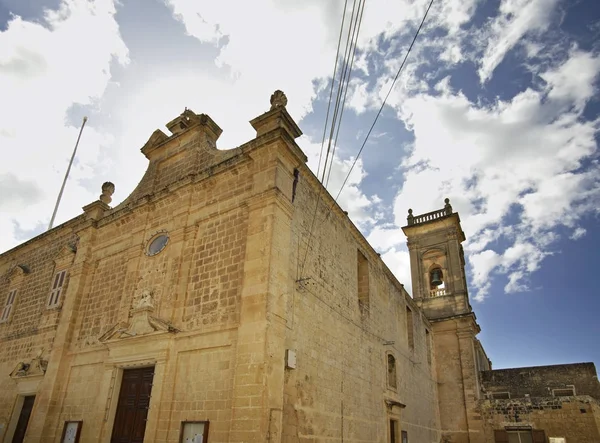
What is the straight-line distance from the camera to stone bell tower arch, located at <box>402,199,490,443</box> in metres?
17.6

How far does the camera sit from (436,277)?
21203 millimetres

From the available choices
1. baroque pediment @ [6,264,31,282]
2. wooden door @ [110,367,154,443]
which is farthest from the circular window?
baroque pediment @ [6,264,31,282]

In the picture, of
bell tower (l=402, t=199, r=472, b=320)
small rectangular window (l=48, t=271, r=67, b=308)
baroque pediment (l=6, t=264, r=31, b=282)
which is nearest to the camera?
small rectangular window (l=48, t=271, r=67, b=308)

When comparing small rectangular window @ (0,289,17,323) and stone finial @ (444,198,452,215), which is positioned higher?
stone finial @ (444,198,452,215)

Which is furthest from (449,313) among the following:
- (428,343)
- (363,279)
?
(363,279)

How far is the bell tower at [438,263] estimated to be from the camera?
20.0 meters

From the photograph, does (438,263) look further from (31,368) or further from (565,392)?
(31,368)

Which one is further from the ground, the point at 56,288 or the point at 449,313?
the point at 449,313

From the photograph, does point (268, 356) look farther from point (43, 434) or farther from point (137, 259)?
point (43, 434)

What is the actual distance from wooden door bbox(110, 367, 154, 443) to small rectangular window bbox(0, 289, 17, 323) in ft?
25.2

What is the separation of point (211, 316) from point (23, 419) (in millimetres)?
7388

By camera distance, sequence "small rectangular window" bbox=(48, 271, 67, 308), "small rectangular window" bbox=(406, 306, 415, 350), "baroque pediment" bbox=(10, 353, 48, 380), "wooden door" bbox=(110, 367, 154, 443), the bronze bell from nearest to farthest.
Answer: "wooden door" bbox=(110, 367, 154, 443)
"baroque pediment" bbox=(10, 353, 48, 380)
"small rectangular window" bbox=(48, 271, 67, 308)
"small rectangular window" bbox=(406, 306, 415, 350)
the bronze bell

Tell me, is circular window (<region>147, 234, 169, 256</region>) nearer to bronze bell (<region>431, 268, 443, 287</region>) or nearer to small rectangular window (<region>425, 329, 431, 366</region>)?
small rectangular window (<region>425, 329, 431, 366</region>)

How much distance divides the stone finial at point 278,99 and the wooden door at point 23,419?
33.0 ft
